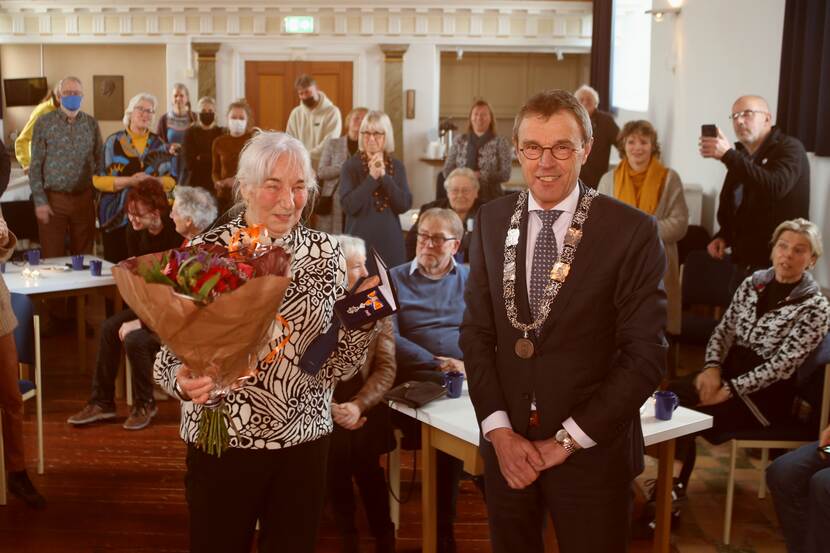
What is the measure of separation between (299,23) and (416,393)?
344 inches

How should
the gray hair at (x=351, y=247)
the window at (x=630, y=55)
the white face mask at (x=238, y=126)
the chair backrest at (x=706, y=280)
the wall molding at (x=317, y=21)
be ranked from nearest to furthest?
the gray hair at (x=351, y=247) → the chair backrest at (x=706, y=280) → the white face mask at (x=238, y=126) → the window at (x=630, y=55) → the wall molding at (x=317, y=21)

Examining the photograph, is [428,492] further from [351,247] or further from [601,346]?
[601,346]

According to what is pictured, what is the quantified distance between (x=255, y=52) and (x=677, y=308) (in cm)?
745

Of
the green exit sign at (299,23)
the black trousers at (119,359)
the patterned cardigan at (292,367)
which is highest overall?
the green exit sign at (299,23)

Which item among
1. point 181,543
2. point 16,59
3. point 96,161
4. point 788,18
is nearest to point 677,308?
point 788,18

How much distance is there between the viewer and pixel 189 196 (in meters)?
4.46

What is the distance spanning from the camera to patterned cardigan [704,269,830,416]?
12.1 feet

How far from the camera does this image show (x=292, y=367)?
6.83 feet

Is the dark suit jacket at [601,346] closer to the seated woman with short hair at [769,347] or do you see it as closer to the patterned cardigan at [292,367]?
the patterned cardigan at [292,367]

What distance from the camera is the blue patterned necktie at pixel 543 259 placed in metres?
2.14

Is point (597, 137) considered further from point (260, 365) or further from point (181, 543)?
point (260, 365)

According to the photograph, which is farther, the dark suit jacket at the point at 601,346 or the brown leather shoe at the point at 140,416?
the brown leather shoe at the point at 140,416

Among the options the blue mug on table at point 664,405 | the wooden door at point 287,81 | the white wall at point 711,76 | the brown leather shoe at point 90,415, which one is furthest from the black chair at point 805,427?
the wooden door at point 287,81

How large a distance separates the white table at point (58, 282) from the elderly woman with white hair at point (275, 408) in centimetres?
260
